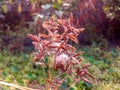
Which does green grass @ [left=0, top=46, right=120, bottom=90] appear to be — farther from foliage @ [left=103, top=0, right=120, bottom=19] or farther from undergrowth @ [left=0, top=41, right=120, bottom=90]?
foliage @ [left=103, top=0, right=120, bottom=19]

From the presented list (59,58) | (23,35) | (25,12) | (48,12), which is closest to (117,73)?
(48,12)

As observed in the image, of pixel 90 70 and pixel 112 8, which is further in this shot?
pixel 112 8

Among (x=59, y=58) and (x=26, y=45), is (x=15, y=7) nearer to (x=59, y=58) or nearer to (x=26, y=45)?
(x=26, y=45)

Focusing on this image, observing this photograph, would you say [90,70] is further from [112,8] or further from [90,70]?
[112,8]

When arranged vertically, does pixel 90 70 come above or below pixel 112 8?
below

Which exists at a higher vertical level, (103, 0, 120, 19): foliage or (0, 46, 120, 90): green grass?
(103, 0, 120, 19): foliage

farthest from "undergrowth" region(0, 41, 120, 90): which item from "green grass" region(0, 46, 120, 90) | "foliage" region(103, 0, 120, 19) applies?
"foliage" region(103, 0, 120, 19)

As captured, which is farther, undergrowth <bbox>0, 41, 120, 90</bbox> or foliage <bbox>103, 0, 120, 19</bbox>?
foliage <bbox>103, 0, 120, 19</bbox>

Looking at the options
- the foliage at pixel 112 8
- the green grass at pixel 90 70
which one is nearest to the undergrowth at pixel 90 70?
the green grass at pixel 90 70

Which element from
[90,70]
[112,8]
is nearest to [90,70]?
[90,70]

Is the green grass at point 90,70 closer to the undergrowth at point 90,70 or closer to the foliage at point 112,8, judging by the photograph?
the undergrowth at point 90,70
